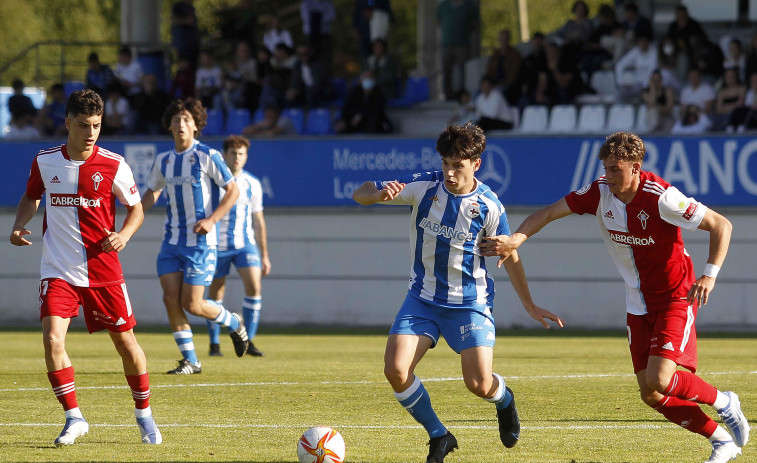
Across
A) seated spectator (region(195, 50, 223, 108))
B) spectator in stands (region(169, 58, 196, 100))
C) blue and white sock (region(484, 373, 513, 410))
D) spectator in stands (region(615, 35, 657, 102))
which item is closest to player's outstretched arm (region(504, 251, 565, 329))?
blue and white sock (region(484, 373, 513, 410))

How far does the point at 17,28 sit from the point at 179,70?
26.6 metres

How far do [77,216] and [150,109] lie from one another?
1211 centimetres

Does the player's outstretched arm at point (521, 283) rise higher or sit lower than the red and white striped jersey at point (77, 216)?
lower

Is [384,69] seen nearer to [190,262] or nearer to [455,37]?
[455,37]

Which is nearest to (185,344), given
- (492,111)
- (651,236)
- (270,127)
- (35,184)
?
(35,184)

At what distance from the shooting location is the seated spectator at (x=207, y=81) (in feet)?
64.4

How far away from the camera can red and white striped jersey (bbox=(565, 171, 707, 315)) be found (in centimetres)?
627

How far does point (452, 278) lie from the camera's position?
6.38m

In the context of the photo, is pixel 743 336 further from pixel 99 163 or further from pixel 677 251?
pixel 99 163

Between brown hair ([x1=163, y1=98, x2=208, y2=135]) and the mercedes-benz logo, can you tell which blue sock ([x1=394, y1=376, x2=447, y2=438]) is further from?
the mercedes-benz logo

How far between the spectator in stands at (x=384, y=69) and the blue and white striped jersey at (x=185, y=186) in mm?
9478

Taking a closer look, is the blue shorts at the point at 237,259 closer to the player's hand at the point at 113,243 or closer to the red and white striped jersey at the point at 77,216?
the red and white striped jersey at the point at 77,216

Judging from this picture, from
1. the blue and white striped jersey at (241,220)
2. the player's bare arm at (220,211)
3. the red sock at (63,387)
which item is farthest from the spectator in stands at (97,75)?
the red sock at (63,387)

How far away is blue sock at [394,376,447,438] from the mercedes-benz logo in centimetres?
1029
